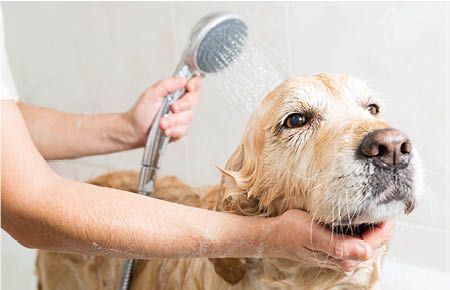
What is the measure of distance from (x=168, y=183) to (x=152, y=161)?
0.20 m

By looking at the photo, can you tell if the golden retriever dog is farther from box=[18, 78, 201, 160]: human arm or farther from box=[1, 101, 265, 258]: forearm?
box=[18, 78, 201, 160]: human arm

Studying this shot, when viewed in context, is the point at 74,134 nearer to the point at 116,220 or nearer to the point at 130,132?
the point at 130,132

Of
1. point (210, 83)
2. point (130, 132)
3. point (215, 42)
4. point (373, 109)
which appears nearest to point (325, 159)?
point (373, 109)

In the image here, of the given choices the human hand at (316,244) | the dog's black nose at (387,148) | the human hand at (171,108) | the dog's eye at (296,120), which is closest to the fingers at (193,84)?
the human hand at (171,108)

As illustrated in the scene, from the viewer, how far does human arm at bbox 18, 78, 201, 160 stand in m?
1.69

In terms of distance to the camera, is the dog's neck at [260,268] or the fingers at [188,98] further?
the fingers at [188,98]

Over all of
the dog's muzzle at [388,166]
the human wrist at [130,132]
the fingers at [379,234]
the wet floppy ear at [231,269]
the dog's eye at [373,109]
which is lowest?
the wet floppy ear at [231,269]

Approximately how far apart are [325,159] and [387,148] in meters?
0.13

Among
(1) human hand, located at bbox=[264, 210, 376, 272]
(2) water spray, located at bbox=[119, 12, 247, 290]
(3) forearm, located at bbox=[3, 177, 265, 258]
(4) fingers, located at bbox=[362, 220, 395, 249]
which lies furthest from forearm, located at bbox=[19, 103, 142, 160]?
(4) fingers, located at bbox=[362, 220, 395, 249]

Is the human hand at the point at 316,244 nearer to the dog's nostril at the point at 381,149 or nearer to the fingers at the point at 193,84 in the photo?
the dog's nostril at the point at 381,149

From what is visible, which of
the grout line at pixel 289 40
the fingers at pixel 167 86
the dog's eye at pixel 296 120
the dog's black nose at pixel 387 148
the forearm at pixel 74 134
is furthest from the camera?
the grout line at pixel 289 40

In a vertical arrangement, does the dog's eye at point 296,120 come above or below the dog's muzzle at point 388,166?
below

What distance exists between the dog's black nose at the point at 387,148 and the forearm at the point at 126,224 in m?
0.25

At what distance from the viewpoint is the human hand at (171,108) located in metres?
1.65
